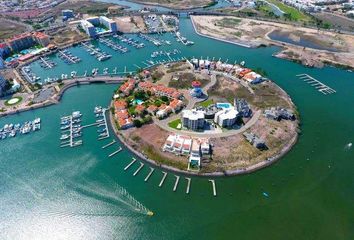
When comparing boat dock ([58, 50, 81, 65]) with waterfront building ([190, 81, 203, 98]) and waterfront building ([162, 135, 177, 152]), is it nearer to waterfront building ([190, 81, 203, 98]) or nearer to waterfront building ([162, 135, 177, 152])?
waterfront building ([190, 81, 203, 98])

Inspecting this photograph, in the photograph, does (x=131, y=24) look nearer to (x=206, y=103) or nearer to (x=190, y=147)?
(x=206, y=103)

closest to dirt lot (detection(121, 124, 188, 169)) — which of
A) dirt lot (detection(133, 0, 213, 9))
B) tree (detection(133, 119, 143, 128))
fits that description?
tree (detection(133, 119, 143, 128))

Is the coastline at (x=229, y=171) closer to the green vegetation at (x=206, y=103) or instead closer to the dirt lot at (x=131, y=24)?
the green vegetation at (x=206, y=103)

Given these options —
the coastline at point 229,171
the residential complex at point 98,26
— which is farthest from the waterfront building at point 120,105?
the residential complex at point 98,26

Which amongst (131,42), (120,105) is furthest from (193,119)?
(131,42)

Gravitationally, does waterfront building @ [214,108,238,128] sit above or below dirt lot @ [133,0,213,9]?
below

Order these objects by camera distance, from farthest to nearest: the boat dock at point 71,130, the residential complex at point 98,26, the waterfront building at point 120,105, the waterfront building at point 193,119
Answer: the residential complex at point 98,26 < the waterfront building at point 120,105 < the boat dock at point 71,130 < the waterfront building at point 193,119
